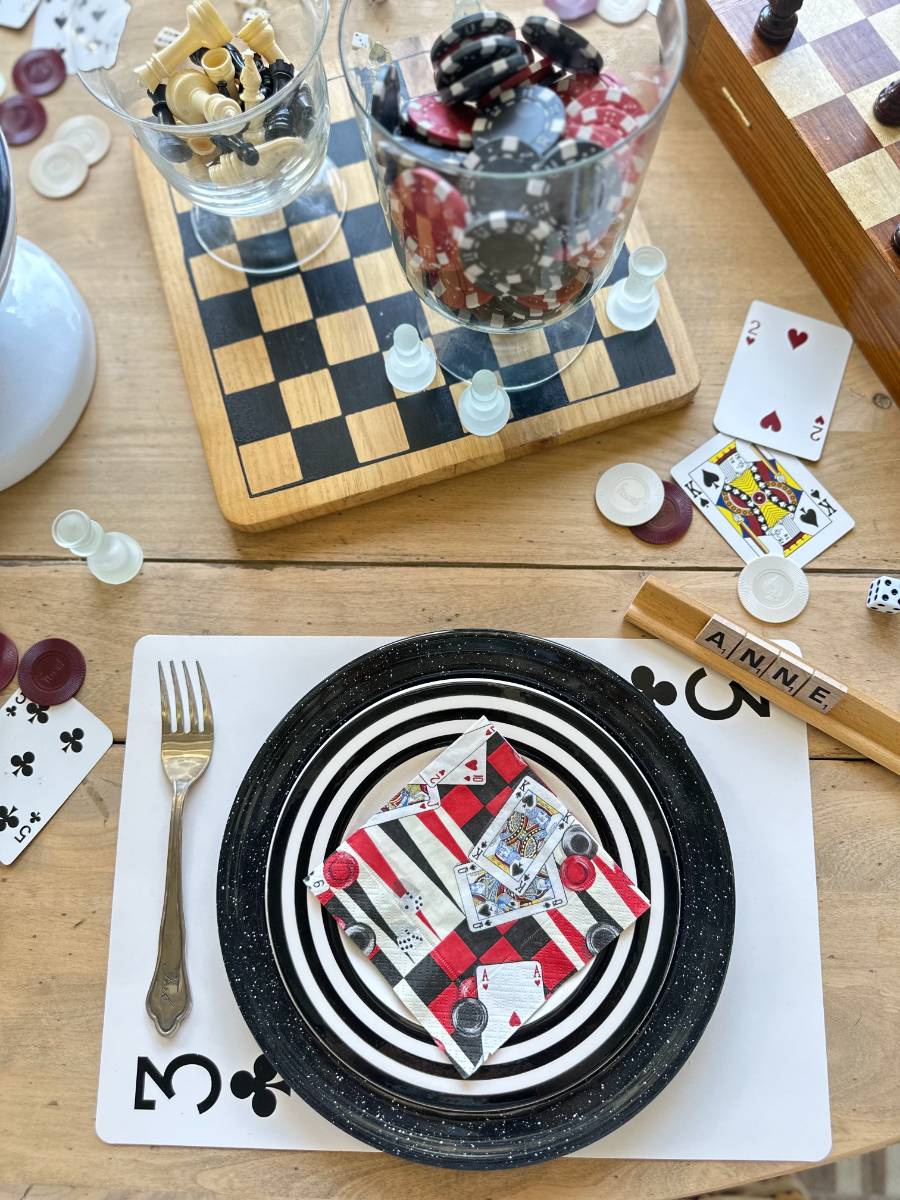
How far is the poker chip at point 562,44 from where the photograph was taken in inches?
33.8

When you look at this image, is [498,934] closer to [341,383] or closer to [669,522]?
[669,522]

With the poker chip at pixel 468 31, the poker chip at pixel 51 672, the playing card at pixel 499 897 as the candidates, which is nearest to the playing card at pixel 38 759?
the poker chip at pixel 51 672

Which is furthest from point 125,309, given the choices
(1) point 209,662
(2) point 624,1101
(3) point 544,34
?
(2) point 624,1101

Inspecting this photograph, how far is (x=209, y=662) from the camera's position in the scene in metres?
1.07

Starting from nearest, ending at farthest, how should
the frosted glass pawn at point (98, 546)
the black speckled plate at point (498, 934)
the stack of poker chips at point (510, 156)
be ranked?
the stack of poker chips at point (510, 156) < the black speckled plate at point (498, 934) < the frosted glass pawn at point (98, 546)

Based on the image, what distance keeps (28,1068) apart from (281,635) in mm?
484

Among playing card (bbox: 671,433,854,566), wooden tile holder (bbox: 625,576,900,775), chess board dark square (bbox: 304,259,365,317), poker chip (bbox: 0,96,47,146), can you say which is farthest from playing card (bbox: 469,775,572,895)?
poker chip (bbox: 0,96,47,146)

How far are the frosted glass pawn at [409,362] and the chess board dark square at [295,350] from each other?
0.08m

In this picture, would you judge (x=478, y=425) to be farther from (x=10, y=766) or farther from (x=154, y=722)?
(x=10, y=766)

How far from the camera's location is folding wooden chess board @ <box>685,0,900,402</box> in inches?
41.2

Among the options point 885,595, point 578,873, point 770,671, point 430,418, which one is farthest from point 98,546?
point 885,595

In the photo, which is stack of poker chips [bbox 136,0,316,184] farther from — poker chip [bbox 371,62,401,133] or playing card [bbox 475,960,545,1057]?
playing card [bbox 475,960,545,1057]

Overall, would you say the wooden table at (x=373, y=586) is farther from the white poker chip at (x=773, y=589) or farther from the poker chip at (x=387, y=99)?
the poker chip at (x=387, y=99)

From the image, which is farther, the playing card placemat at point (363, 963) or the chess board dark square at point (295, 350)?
the chess board dark square at point (295, 350)
